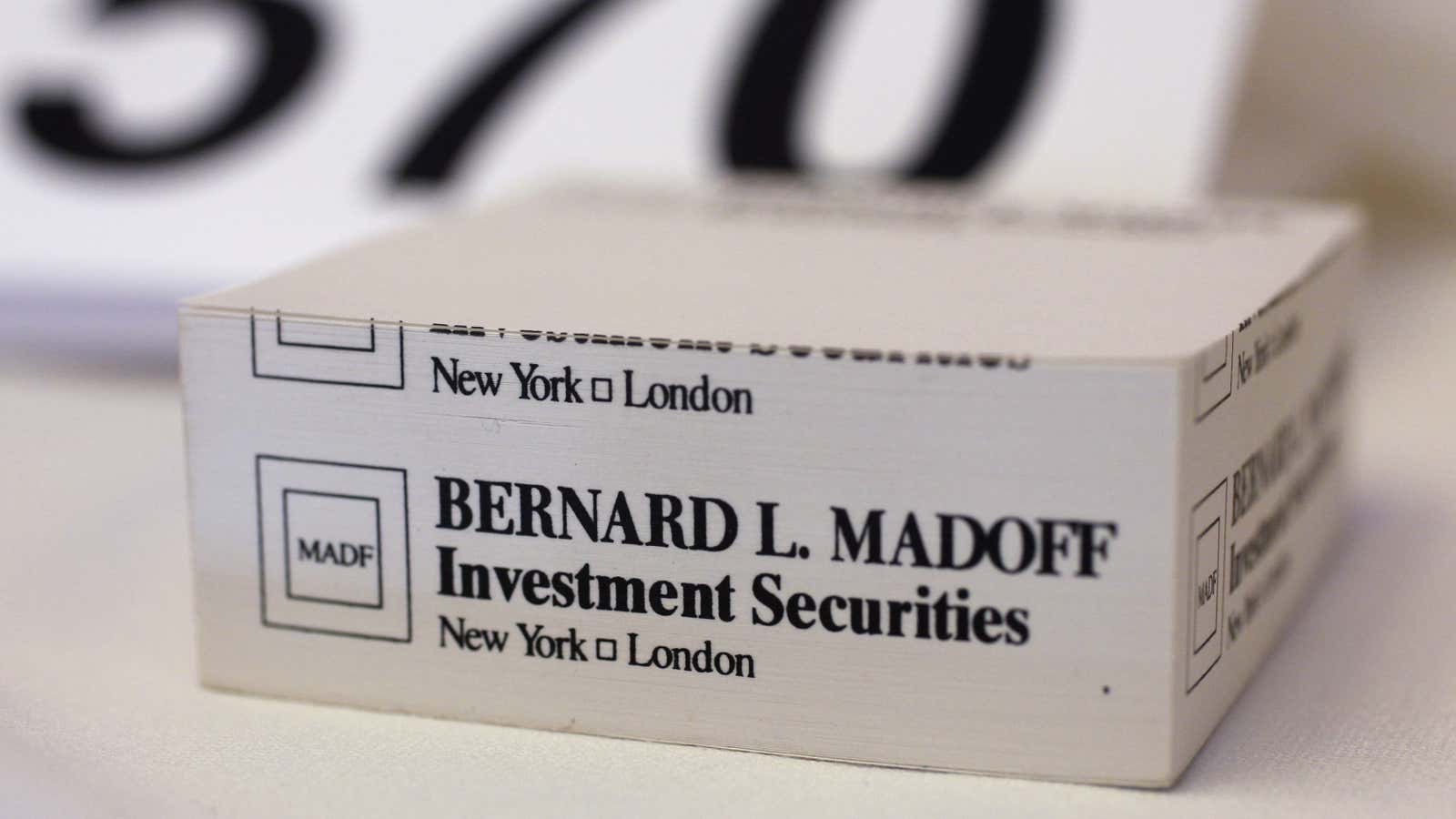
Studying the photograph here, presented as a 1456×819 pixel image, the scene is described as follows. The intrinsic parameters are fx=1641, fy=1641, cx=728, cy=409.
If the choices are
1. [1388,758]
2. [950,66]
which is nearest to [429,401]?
[1388,758]

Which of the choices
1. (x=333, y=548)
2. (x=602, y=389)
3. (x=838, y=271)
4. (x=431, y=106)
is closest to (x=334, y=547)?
(x=333, y=548)

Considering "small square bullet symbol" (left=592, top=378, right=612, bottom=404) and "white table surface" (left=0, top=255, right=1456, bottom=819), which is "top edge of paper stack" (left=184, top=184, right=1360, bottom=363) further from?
"white table surface" (left=0, top=255, right=1456, bottom=819)

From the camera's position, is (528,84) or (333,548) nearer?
(333,548)

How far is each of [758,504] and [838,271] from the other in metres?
0.18

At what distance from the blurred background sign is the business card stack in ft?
1.46

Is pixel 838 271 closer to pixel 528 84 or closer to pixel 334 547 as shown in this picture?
pixel 334 547

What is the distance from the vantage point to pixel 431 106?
1197 mm

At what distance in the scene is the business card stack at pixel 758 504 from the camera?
56cm

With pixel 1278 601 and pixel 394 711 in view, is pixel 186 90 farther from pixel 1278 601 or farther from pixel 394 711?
pixel 1278 601

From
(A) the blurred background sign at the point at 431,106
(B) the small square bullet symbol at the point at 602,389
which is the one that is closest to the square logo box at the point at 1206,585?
(B) the small square bullet symbol at the point at 602,389

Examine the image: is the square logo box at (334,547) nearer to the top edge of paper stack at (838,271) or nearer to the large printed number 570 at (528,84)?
the top edge of paper stack at (838,271)

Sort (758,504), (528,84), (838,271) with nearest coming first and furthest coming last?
(758,504), (838,271), (528,84)

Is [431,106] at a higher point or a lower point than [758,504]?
higher

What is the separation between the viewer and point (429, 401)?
0.61m
